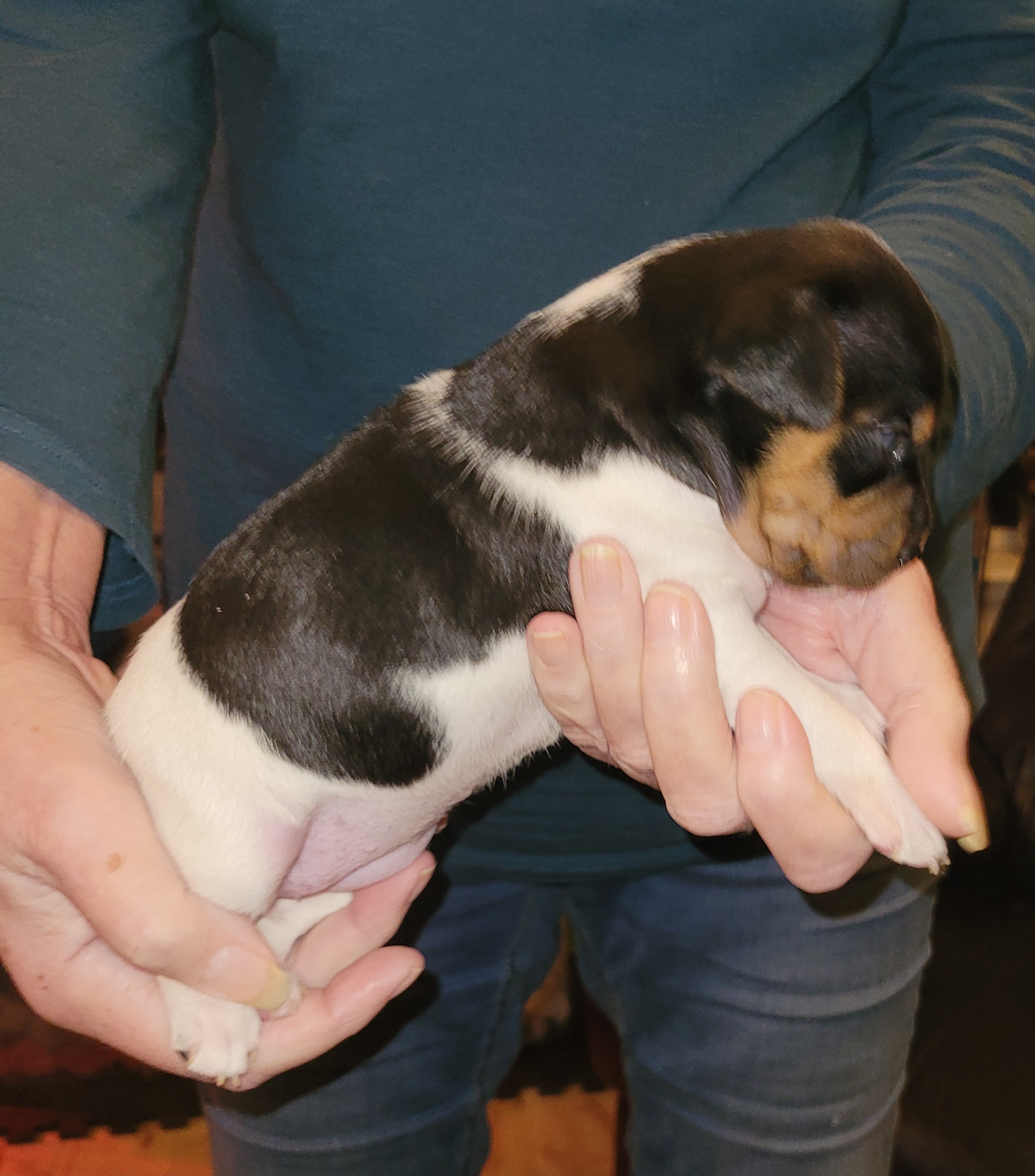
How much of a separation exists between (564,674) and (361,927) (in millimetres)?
591

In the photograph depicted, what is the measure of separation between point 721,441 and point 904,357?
26 cm

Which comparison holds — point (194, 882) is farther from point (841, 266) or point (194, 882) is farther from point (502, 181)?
point (841, 266)

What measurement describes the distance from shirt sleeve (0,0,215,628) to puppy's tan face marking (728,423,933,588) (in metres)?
0.85

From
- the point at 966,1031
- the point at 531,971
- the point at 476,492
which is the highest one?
the point at 476,492

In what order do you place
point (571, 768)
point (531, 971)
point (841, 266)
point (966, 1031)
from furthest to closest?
point (966, 1031)
point (531, 971)
point (571, 768)
point (841, 266)

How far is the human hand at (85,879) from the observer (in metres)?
1.33

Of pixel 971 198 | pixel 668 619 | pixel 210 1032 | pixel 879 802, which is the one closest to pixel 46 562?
pixel 210 1032

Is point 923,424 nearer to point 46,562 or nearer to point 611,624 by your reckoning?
point 611,624

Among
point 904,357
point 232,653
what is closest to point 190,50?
point 232,653

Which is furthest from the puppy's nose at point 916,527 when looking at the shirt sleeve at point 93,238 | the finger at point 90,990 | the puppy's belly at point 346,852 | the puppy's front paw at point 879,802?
the finger at point 90,990

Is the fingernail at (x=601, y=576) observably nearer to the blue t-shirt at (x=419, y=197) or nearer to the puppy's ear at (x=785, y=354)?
the puppy's ear at (x=785, y=354)

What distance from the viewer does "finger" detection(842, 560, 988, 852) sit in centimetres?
142

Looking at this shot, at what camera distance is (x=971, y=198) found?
1671 millimetres

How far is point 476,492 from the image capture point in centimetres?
150
